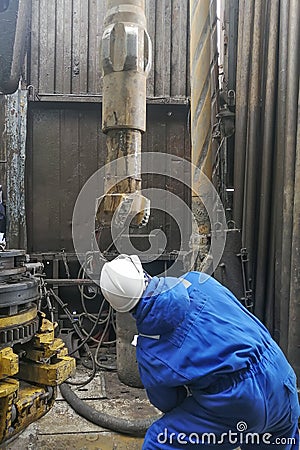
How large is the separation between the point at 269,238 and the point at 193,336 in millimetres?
2028

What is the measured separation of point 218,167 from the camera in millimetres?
3385

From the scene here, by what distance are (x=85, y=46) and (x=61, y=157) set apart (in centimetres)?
103

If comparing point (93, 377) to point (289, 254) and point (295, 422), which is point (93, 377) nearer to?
point (289, 254)

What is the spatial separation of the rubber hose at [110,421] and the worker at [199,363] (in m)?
1.01

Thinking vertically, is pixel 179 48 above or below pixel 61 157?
above

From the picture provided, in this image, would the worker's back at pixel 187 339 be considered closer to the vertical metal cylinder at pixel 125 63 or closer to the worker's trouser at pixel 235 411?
the worker's trouser at pixel 235 411

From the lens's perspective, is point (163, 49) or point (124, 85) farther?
point (163, 49)

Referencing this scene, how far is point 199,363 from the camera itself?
1.41m

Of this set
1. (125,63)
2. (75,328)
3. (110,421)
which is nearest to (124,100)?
(125,63)

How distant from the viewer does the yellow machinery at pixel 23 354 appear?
147 cm

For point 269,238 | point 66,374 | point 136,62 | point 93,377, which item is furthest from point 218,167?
point 66,374
